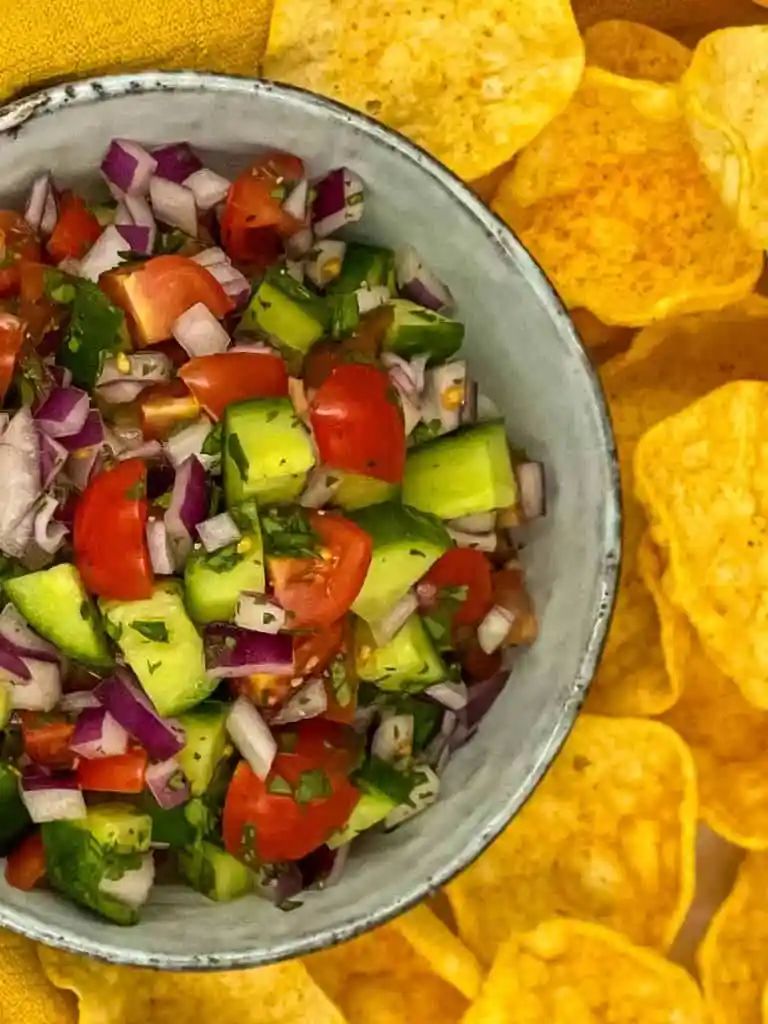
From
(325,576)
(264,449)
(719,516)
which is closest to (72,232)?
(264,449)

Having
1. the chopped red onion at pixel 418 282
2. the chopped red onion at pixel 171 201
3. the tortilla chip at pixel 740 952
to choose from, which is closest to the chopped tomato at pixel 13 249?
the chopped red onion at pixel 171 201

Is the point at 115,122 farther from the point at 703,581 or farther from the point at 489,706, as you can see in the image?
the point at 703,581

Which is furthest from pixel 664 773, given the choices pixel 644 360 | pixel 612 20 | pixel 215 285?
pixel 612 20

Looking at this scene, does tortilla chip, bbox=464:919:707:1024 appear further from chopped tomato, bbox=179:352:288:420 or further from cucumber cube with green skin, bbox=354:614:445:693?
chopped tomato, bbox=179:352:288:420

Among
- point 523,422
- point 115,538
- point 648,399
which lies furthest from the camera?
point 648,399

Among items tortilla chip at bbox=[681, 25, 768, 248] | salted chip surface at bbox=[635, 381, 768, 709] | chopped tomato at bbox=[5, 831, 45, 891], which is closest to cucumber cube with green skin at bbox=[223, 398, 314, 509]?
chopped tomato at bbox=[5, 831, 45, 891]

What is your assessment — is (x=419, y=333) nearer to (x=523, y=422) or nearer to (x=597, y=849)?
(x=523, y=422)

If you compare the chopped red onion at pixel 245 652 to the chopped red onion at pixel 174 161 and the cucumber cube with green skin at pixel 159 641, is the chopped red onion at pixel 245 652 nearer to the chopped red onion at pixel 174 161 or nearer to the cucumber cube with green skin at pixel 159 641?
the cucumber cube with green skin at pixel 159 641
